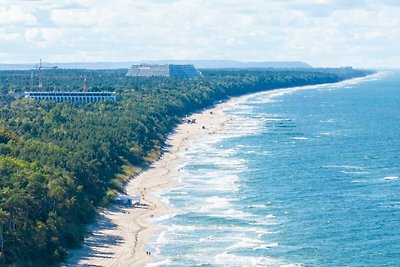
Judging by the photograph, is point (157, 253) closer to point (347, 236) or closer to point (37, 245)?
point (37, 245)

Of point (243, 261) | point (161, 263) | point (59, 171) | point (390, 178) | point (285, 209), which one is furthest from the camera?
point (390, 178)

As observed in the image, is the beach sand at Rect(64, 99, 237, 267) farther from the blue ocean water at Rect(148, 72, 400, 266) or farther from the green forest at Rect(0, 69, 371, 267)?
the blue ocean water at Rect(148, 72, 400, 266)

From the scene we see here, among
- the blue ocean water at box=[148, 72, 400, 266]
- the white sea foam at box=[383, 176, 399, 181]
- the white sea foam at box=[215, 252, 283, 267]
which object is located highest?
the white sea foam at box=[383, 176, 399, 181]

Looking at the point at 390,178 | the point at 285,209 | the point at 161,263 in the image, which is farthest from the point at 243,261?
the point at 390,178

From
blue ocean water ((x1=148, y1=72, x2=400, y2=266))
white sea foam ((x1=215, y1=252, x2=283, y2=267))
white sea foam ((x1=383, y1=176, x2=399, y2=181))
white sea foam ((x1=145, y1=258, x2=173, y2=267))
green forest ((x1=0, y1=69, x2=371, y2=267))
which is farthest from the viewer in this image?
white sea foam ((x1=383, y1=176, x2=399, y2=181))

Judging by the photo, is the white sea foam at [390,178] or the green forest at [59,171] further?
the white sea foam at [390,178]

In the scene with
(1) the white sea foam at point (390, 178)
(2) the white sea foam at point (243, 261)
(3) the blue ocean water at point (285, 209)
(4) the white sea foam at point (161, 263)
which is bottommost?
(4) the white sea foam at point (161, 263)

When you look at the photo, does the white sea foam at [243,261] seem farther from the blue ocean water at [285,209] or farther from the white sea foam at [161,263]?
the white sea foam at [161,263]

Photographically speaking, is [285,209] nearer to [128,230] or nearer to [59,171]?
[128,230]

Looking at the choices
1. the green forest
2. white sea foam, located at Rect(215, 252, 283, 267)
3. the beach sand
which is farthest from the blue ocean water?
the green forest

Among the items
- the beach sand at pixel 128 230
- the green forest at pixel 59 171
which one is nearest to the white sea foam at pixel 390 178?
the beach sand at pixel 128 230

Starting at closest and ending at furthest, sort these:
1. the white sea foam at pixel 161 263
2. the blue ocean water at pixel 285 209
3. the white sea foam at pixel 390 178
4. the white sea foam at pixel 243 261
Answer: the white sea foam at pixel 243 261 < the white sea foam at pixel 161 263 < the blue ocean water at pixel 285 209 < the white sea foam at pixel 390 178

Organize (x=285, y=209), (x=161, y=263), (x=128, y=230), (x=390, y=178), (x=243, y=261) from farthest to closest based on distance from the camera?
(x=390, y=178) < (x=285, y=209) < (x=128, y=230) < (x=161, y=263) < (x=243, y=261)
